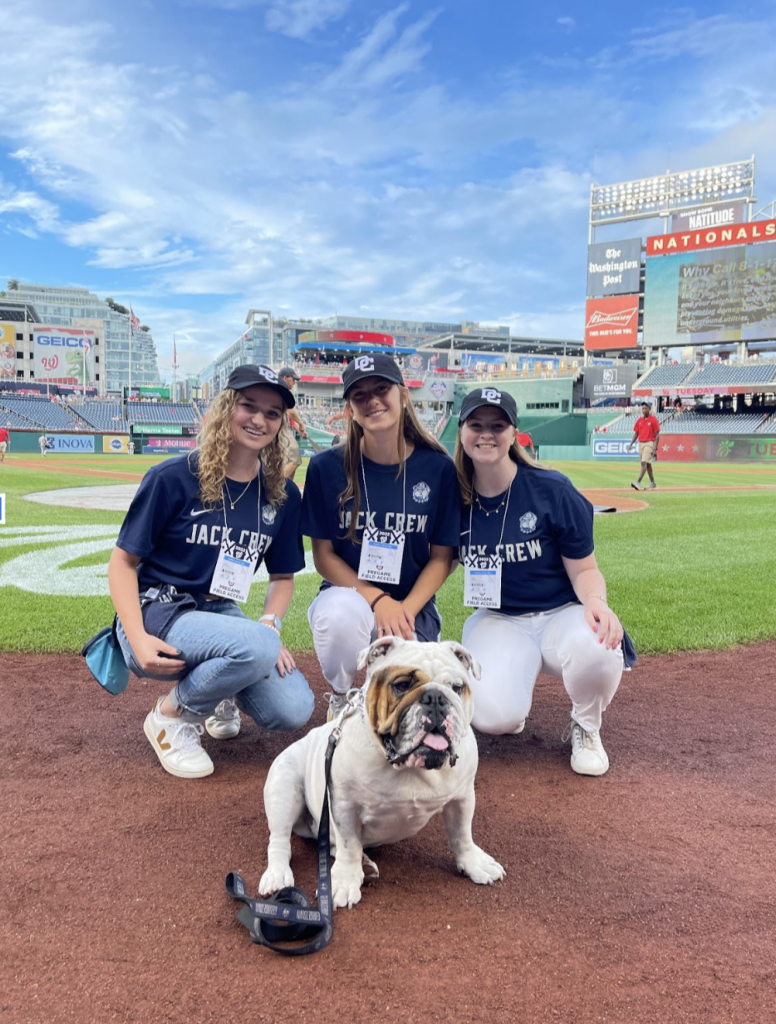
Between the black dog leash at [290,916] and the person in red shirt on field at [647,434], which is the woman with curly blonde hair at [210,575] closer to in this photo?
the black dog leash at [290,916]

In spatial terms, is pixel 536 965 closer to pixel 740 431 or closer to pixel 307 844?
pixel 307 844

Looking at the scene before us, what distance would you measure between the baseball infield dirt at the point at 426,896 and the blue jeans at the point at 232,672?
32 cm

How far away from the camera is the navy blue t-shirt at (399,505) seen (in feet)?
12.4

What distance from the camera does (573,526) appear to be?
3713 millimetres

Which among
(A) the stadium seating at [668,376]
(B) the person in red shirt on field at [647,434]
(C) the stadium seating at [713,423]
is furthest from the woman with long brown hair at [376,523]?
(A) the stadium seating at [668,376]

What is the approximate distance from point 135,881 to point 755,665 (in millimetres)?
4558

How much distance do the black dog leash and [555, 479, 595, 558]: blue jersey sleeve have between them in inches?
81.2

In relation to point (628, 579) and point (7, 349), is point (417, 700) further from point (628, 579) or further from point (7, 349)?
point (7, 349)

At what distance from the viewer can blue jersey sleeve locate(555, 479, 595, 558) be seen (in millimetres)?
3723

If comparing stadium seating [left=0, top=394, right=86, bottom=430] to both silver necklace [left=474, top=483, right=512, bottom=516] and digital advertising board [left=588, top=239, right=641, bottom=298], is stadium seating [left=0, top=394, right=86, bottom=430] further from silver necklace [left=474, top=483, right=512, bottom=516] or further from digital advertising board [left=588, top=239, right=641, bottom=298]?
silver necklace [left=474, top=483, right=512, bottom=516]

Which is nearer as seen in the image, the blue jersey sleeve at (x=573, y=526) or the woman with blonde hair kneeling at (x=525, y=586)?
the woman with blonde hair kneeling at (x=525, y=586)

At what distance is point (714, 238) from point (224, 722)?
2310 inches

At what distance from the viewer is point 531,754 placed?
12.2 feet

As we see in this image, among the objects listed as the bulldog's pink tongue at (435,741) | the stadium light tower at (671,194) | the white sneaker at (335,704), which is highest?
the stadium light tower at (671,194)
